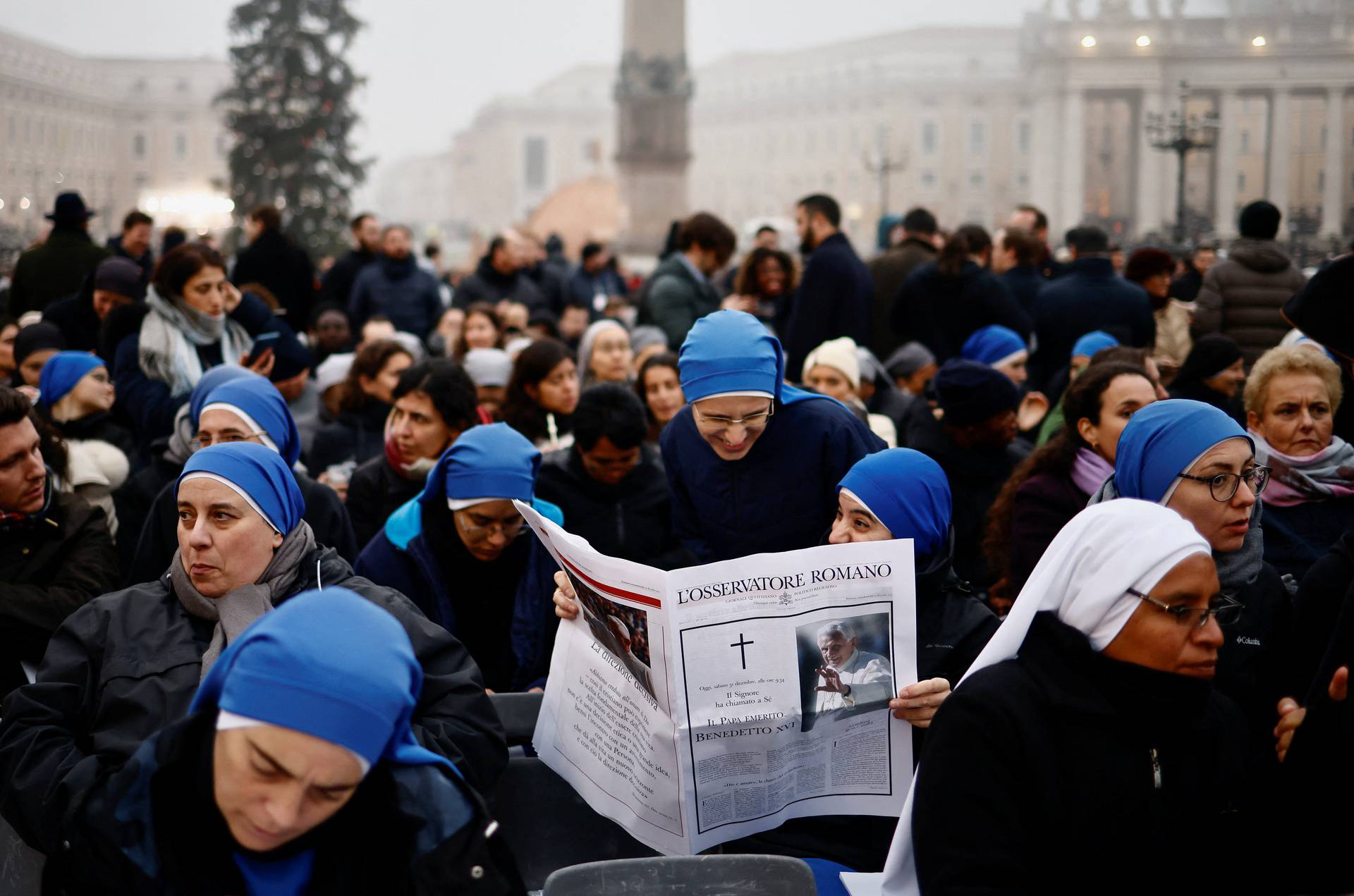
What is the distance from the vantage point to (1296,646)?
3.21 metres

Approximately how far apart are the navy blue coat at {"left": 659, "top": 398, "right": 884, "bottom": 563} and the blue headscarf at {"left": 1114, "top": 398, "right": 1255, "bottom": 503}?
934mm

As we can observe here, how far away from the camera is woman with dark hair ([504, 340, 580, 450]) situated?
6.47 metres

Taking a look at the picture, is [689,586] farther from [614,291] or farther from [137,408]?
[614,291]

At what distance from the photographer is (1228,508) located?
3.44m

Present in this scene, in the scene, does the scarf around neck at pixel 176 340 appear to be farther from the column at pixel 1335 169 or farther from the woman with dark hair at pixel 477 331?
the column at pixel 1335 169

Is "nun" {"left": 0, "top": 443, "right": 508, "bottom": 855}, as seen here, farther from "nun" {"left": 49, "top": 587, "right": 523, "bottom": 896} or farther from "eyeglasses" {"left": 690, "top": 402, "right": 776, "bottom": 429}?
"eyeglasses" {"left": 690, "top": 402, "right": 776, "bottom": 429}

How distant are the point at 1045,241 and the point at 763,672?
883 cm

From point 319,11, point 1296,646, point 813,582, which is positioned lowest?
point 1296,646

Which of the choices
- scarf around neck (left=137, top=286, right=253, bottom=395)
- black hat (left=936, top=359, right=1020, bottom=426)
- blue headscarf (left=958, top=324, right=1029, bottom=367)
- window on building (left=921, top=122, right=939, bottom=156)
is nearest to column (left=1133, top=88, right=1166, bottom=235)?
window on building (left=921, top=122, right=939, bottom=156)

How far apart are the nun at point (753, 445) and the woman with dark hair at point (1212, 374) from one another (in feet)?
7.71

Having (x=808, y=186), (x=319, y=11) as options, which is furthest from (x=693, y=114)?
(x=319, y=11)

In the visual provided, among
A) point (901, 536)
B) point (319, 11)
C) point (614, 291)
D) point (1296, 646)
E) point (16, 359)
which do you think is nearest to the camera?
point (1296, 646)

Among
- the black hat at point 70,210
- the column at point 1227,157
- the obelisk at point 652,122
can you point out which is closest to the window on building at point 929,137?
the column at point 1227,157

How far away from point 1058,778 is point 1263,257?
22.4 ft
